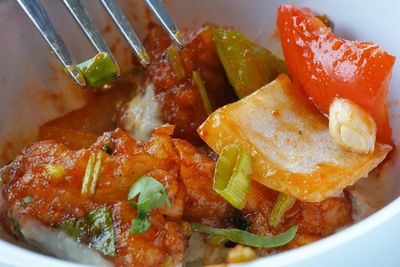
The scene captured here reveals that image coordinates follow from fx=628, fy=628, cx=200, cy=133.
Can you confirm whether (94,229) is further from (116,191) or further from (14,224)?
(14,224)

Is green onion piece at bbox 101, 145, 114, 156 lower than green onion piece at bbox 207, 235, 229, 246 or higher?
higher

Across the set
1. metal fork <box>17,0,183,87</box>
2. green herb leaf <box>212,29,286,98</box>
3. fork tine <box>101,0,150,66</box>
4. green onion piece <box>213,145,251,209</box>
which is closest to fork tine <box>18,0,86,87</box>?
metal fork <box>17,0,183,87</box>

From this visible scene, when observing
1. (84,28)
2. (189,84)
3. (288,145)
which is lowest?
(288,145)

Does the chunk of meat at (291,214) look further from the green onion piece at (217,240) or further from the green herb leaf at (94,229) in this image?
the green herb leaf at (94,229)

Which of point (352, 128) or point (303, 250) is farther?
point (352, 128)

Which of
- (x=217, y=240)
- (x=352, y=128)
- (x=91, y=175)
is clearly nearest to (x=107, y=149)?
(x=91, y=175)

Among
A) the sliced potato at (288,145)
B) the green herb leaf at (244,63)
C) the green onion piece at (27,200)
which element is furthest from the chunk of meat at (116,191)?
the green herb leaf at (244,63)

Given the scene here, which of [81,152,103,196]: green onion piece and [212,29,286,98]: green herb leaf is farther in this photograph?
[212,29,286,98]: green herb leaf

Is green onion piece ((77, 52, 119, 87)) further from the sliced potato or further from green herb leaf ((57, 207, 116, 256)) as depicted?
green herb leaf ((57, 207, 116, 256))
